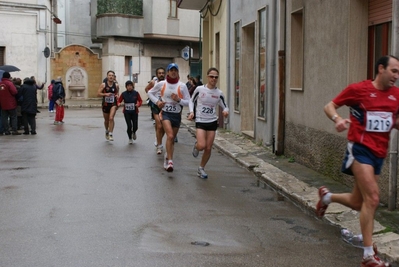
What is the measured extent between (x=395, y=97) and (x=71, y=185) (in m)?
5.56

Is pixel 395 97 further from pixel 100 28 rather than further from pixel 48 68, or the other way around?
pixel 100 28

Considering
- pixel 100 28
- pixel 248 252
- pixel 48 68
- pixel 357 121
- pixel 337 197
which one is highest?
pixel 100 28

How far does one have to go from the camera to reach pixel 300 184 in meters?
9.84

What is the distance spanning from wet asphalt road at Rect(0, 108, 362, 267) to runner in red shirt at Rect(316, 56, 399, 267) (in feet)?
1.94

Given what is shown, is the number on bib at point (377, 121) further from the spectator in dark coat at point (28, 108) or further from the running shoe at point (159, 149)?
the spectator in dark coat at point (28, 108)

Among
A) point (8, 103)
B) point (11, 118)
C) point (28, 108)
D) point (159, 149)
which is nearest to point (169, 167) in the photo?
point (159, 149)

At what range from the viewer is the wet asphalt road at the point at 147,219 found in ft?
19.5

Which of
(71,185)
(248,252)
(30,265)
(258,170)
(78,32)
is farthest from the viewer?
(78,32)

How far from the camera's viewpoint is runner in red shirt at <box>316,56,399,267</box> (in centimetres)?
568

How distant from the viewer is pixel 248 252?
6141 millimetres

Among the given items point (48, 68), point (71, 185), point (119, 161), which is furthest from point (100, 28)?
point (71, 185)

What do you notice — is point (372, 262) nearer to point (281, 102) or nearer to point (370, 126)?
point (370, 126)

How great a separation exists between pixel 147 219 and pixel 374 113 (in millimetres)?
3004

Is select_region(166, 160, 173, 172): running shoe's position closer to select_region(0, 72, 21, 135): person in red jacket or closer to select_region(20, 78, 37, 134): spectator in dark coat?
select_region(20, 78, 37, 134): spectator in dark coat
